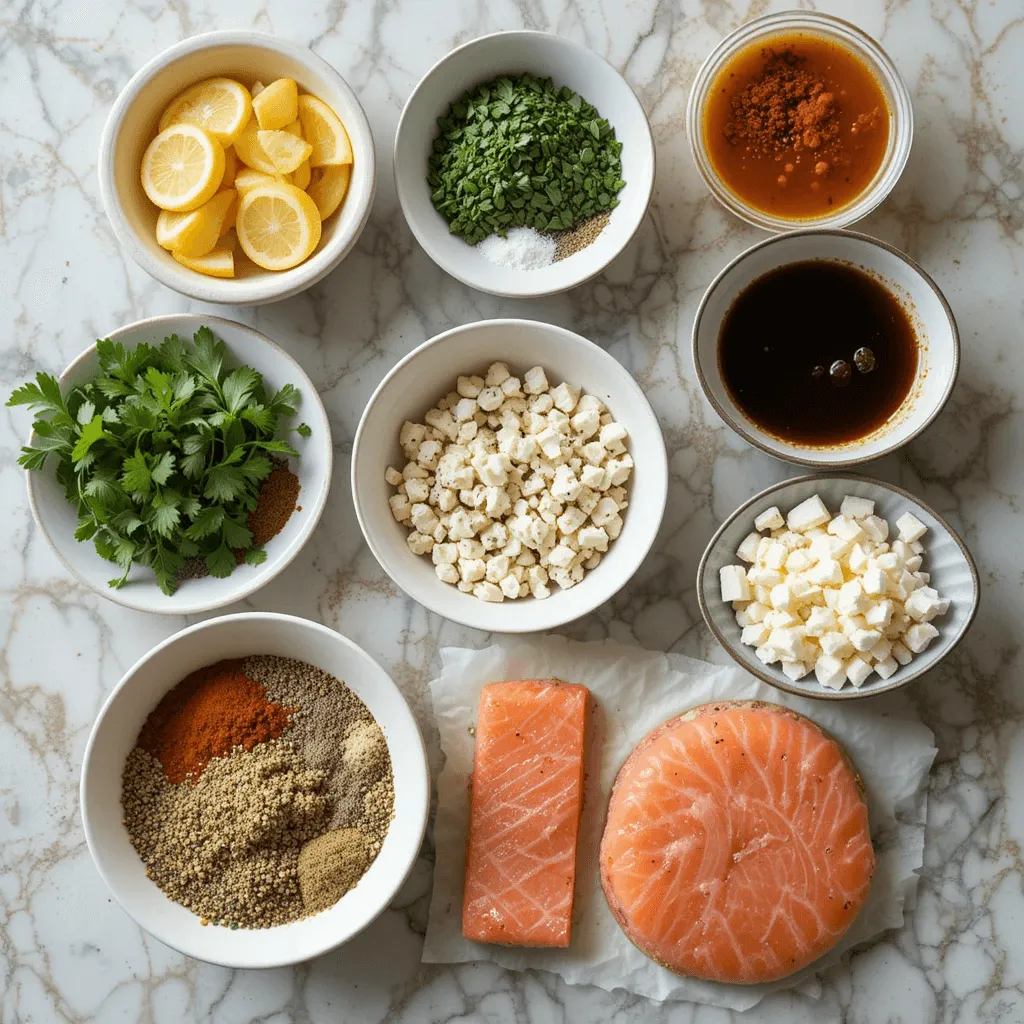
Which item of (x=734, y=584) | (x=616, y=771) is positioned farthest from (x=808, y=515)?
(x=616, y=771)

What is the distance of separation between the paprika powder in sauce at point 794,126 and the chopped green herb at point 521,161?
0.88 ft

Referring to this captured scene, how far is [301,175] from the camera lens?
2.05 m

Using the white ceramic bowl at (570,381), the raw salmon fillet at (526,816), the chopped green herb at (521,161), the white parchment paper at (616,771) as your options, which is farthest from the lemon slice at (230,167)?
the raw salmon fillet at (526,816)

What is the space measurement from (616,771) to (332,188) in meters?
1.48

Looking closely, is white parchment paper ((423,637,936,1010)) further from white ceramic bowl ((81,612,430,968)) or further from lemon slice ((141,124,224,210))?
lemon slice ((141,124,224,210))

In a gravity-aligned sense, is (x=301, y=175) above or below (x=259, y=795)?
above

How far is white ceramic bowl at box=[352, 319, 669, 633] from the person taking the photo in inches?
79.0

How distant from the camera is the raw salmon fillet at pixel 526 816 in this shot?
2.10m

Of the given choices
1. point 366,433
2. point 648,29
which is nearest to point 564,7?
point 648,29

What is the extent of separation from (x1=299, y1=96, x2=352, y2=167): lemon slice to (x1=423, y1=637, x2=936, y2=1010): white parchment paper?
1.15m

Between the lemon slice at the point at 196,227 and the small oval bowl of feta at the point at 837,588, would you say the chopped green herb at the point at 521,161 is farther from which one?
the small oval bowl of feta at the point at 837,588

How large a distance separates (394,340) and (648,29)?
0.94 m

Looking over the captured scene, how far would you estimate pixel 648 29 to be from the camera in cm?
219

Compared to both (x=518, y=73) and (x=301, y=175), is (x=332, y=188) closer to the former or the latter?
(x=301, y=175)
